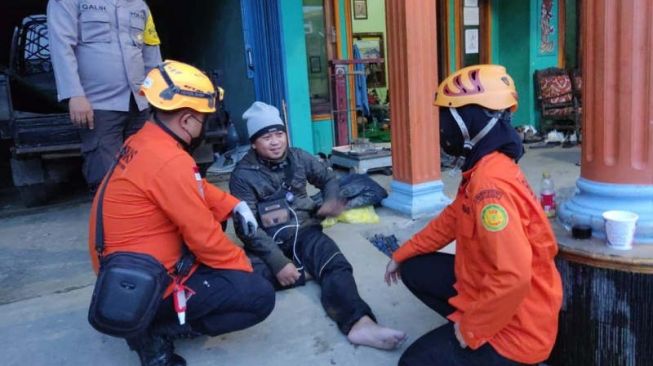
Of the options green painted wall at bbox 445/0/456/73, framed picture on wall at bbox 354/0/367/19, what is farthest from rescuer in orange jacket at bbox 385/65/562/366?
framed picture on wall at bbox 354/0/367/19

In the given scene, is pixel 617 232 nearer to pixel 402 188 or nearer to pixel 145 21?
pixel 402 188

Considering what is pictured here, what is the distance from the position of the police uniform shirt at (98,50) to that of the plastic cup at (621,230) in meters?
2.61

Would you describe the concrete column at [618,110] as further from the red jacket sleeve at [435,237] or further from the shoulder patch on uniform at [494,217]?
the shoulder patch on uniform at [494,217]

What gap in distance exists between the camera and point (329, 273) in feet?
9.20

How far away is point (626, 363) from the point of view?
198 centimetres

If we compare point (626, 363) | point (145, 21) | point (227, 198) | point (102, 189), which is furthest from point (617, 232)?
point (145, 21)

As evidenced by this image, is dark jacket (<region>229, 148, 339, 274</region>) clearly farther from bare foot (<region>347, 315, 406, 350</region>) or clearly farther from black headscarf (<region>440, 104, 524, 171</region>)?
black headscarf (<region>440, 104, 524, 171</region>)

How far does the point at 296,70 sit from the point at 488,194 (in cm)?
466

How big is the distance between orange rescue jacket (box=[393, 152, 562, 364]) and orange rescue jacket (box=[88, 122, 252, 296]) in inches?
40.3

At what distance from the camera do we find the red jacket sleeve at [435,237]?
7.24 ft

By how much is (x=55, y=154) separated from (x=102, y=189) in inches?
136

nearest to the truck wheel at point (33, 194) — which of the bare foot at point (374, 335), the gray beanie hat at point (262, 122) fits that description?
→ the gray beanie hat at point (262, 122)

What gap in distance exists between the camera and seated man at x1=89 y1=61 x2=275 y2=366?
6.59 feet

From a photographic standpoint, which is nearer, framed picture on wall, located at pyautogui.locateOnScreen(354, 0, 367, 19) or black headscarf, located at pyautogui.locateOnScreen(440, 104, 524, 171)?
black headscarf, located at pyautogui.locateOnScreen(440, 104, 524, 171)
